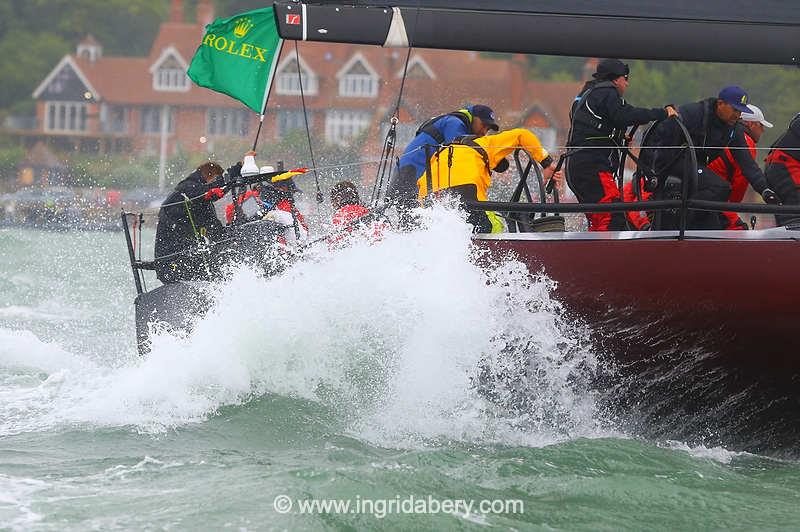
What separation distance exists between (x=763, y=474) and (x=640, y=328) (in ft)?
2.53

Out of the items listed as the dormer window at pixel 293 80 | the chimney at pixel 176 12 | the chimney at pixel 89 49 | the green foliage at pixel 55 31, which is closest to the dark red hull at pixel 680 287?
the dormer window at pixel 293 80

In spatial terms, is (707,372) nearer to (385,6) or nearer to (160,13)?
(385,6)

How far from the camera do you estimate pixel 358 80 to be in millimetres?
41938

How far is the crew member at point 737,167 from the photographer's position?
5680 mm

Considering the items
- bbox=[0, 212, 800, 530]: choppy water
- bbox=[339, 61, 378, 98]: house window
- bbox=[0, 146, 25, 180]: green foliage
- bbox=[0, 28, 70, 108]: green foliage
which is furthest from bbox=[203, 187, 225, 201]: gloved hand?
bbox=[0, 28, 70, 108]: green foliage

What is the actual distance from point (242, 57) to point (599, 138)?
212 centimetres

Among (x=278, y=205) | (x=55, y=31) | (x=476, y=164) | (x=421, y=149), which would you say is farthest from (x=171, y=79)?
(x=476, y=164)

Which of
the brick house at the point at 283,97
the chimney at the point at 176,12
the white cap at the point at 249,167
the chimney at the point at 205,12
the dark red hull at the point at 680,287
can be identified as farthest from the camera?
the chimney at the point at 176,12

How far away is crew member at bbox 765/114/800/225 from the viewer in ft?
18.7

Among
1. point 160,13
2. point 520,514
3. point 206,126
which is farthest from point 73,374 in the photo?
point 160,13

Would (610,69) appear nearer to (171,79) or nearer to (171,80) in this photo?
(171,80)

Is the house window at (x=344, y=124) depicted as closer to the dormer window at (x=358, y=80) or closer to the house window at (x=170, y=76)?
the dormer window at (x=358, y=80)

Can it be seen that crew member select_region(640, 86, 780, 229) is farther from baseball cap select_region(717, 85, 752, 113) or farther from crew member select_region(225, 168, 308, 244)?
crew member select_region(225, 168, 308, 244)

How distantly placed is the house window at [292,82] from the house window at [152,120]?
4385 mm
